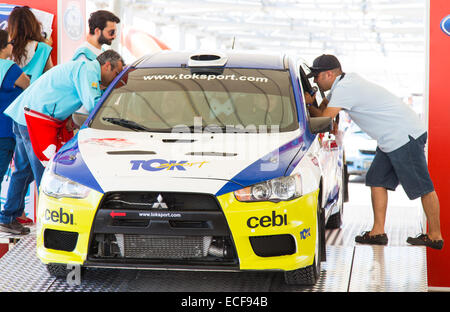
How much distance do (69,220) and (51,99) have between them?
1.67 metres

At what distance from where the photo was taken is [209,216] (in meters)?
3.42

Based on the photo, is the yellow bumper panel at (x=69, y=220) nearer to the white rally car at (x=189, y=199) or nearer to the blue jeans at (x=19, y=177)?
the white rally car at (x=189, y=199)

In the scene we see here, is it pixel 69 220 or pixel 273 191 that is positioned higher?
pixel 273 191

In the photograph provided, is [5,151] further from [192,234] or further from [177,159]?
[192,234]

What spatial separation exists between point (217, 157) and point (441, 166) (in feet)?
8.46

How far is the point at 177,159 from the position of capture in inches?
146

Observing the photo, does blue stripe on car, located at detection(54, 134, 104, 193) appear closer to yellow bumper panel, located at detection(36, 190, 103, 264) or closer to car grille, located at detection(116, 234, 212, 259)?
yellow bumper panel, located at detection(36, 190, 103, 264)

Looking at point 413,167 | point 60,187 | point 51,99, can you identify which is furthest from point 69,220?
point 413,167

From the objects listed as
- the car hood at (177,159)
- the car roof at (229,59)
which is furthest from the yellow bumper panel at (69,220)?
the car roof at (229,59)

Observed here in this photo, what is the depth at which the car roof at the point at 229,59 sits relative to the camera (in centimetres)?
486

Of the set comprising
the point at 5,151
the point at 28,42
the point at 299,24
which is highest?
the point at 299,24

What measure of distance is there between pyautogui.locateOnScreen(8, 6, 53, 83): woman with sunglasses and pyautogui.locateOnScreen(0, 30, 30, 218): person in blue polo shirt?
0.57 ft

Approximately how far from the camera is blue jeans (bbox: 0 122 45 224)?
511cm
